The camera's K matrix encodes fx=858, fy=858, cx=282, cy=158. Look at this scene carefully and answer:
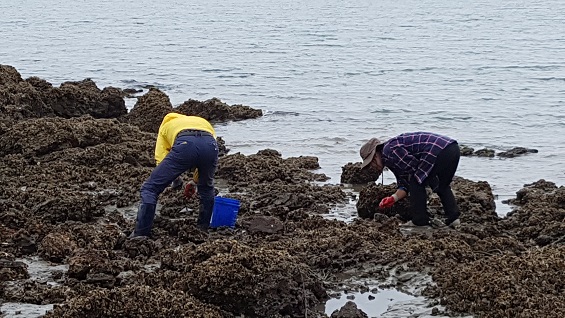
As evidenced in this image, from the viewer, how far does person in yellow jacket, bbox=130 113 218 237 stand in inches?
332

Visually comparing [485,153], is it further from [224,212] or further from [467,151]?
[224,212]

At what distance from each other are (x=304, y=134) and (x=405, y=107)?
5.10 metres

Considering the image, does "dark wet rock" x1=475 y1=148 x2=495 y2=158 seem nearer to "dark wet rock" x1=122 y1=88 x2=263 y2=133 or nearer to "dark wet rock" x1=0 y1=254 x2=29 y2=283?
"dark wet rock" x1=122 y1=88 x2=263 y2=133

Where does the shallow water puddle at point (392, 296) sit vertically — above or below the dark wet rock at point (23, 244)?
above

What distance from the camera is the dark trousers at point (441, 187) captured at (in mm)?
9289

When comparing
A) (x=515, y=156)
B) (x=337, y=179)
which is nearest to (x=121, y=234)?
(x=337, y=179)

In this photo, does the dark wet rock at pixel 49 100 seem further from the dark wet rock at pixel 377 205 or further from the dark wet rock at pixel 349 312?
the dark wet rock at pixel 349 312

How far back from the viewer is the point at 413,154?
367 inches

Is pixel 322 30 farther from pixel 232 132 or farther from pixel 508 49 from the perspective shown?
pixel 232 132

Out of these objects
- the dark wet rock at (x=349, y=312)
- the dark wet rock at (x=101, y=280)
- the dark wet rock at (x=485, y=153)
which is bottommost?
the dark wet rock at (x=485, y=153)

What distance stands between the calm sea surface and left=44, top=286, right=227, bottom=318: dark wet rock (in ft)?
19.3

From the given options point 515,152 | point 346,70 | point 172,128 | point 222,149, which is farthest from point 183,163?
point 346,70

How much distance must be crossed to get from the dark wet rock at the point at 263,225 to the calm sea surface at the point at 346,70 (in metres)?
3.27

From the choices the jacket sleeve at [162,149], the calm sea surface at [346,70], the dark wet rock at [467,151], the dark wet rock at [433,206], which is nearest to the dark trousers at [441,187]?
the dark wet rock at [433,206]
